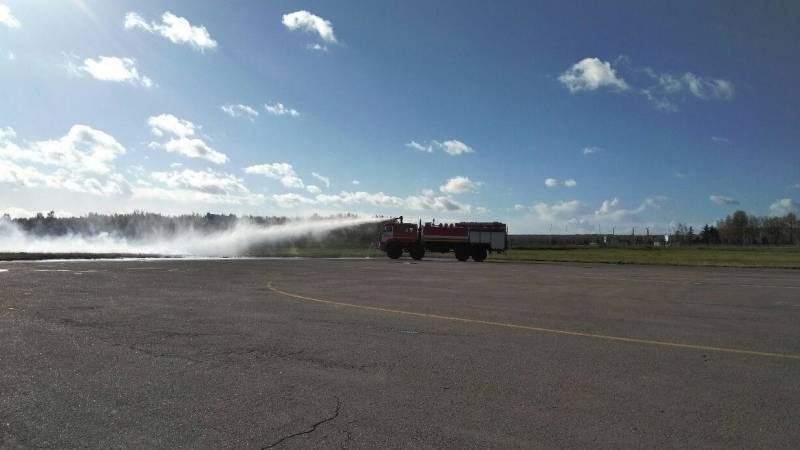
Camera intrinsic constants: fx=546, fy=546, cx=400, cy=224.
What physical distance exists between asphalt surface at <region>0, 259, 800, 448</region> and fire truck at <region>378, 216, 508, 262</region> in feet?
88.0

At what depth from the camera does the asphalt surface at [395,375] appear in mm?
4613

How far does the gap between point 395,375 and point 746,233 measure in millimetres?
170915

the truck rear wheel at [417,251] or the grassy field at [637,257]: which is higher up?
the truck rear wheel at [417,251]

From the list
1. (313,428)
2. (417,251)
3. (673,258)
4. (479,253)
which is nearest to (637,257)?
(673,258)

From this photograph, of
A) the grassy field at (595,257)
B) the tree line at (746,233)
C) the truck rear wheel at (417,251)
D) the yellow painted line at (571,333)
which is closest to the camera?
the yellow painted line at (571,333)

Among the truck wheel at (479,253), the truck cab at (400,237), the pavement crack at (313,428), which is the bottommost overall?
the pavement crack at (313,428)

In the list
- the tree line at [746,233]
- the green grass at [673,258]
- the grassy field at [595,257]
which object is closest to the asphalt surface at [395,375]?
the green grass at [673,258]

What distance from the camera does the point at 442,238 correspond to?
133 feet

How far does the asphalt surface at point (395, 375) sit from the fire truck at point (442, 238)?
26.8 m

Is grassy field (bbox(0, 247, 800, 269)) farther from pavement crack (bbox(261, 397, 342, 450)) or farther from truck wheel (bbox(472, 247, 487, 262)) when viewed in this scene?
pavement crack (bbox(261, 397, 342, 450))

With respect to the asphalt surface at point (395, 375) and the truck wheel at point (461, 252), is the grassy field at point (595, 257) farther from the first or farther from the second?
the asphalt surface at point (395, 375)

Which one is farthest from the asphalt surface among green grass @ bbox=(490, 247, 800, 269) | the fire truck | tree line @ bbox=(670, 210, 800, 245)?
tree line @ bbox=(670, 210, 800, 245)

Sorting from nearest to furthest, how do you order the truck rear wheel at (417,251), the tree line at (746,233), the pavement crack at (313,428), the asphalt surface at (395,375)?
the pavement crack at (313,428), the asphalt surface at (395,375), the truck rear wheel at (417,251), the tree line at (746,233)

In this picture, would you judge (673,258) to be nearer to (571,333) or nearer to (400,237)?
(400,237)
